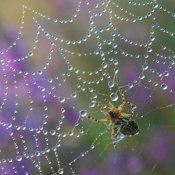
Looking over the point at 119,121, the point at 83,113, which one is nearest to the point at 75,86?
the point at 83,113

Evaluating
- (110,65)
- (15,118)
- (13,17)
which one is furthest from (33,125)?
(13,17)

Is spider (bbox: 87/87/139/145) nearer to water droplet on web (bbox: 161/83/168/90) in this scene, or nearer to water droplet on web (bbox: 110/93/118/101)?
water droplet on web (bbox: 110/93/118/101)

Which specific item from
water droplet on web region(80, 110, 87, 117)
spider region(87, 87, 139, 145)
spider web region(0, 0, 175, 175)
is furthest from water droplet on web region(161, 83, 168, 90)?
water droplet on web region(80, 110, 87, 117)

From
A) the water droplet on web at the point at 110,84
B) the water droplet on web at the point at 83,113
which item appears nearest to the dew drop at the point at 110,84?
the water droplet on web at the point at 110,84

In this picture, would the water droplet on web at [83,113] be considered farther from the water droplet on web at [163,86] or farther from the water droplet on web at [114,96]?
the water droplet on web at [163,86]

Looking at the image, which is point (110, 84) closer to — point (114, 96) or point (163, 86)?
point (114, 96)
